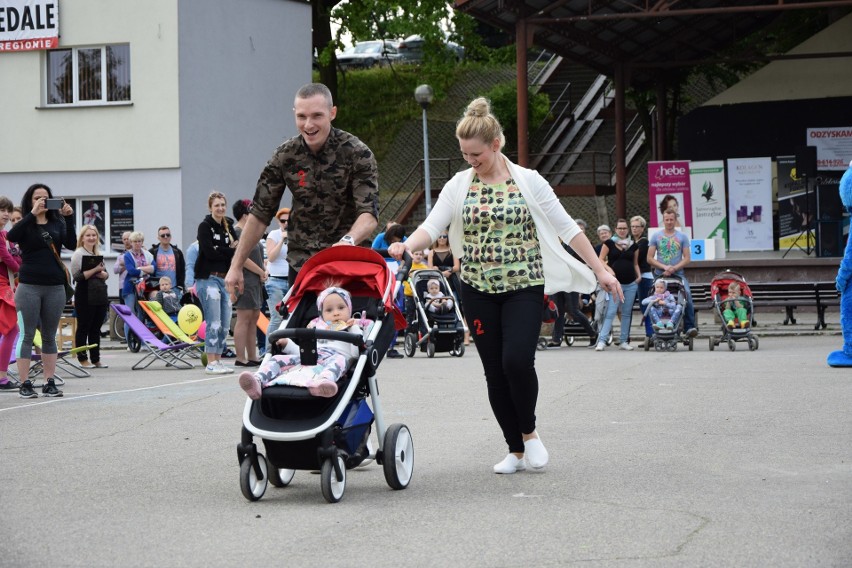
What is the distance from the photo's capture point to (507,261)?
744 cm

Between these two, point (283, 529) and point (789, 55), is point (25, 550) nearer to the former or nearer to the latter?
point (283, 529)

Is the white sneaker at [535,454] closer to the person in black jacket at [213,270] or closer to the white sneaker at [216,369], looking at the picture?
the white sneaker at [216,369]

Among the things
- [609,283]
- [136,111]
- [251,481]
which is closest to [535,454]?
[609,283]

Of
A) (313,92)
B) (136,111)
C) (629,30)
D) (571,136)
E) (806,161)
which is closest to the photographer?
(313,92)

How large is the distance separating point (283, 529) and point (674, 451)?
314cm

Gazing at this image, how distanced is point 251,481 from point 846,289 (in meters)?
8.89

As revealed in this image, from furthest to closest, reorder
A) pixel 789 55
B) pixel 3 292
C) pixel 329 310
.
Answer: pixel 789 55 < pixel 3 292 < pixel 329 310

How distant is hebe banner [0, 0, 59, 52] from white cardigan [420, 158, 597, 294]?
27.0 meters

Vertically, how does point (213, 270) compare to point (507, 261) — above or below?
above

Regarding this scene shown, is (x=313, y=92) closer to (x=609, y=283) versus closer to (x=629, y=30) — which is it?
(x=609, y=283)

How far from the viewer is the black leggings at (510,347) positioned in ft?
24.0

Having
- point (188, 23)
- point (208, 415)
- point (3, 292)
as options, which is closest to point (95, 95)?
point (188, 23)

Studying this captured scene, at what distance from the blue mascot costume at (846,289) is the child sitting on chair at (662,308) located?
452 centimetres

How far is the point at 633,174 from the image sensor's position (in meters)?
44.7
